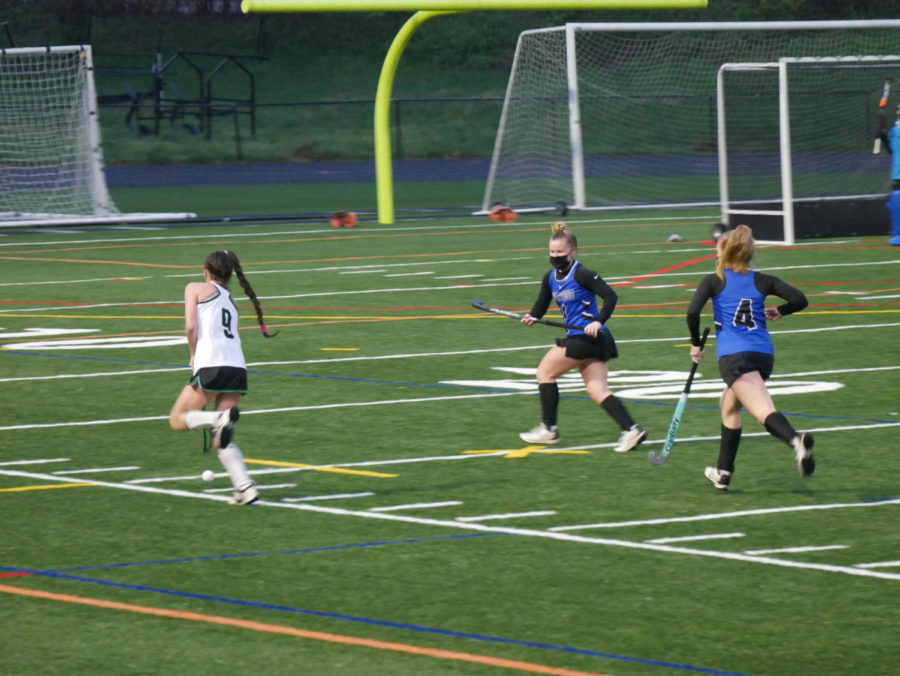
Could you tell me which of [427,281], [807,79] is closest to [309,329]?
[427,281]

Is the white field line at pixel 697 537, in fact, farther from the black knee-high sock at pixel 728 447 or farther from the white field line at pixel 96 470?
the white field line at pixel 96 470

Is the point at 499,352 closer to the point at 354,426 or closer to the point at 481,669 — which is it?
the point at 354,426

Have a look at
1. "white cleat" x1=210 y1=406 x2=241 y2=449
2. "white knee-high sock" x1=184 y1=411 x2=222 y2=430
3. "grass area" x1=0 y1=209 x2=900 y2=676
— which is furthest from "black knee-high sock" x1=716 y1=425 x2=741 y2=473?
"white knee-high sock" x1=184 y1=411 x2=222 y2=430

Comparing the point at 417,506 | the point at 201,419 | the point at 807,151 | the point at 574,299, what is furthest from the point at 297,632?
the point at 807,151

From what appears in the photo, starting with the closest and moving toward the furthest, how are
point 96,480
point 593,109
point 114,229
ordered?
1. point 96,480
2. point 114,229
3. point 593,109

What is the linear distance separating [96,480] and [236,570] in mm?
2445

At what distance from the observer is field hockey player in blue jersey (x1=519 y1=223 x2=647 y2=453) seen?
11.0 meters

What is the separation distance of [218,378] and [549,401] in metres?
2.56

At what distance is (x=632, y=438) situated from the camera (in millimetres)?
10930

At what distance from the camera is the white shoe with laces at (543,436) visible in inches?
449

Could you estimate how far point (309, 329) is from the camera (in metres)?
17.6

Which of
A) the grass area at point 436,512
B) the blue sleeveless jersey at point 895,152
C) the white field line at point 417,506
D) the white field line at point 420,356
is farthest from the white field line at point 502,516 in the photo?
the blue sleeveless jersey at point 895,152

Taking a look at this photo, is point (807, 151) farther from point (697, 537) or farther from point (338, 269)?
point (697, 537)

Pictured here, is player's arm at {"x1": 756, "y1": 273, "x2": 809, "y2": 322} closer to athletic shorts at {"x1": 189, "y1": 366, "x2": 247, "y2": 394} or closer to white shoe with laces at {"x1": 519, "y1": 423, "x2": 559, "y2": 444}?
white shoe with laces at {"x1": 519, "y1": 423, "x2": 559, "y2": 444}
